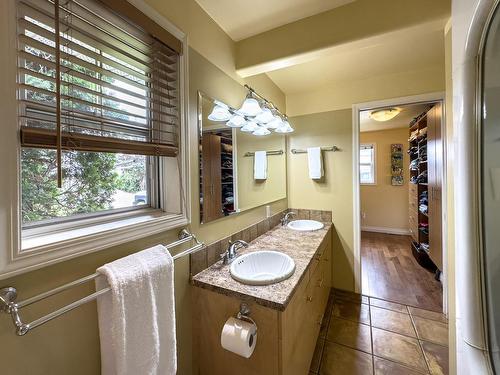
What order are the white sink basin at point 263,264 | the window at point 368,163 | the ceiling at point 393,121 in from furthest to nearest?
the window at point 368,163 → the ceiling at point 393,121 → the white sink basin at point 263,264

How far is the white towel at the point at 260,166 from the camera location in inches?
78.8

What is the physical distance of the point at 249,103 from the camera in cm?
159

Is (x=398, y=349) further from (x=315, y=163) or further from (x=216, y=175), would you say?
(x=216, y=175)

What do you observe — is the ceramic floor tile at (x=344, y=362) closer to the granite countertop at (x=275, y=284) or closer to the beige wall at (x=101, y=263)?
the granite countertop at (x=275, y=284)

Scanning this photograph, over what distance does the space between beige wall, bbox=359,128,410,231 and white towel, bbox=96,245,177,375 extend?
194 inches

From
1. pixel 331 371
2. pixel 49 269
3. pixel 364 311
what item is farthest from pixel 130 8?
pixel 364 311

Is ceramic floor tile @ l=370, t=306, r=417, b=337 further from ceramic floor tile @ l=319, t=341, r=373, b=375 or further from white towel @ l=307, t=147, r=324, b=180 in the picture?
white towel @ l=307, t=147, r=324, b=180

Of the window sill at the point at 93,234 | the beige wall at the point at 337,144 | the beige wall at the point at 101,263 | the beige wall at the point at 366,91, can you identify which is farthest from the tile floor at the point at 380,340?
the beige wall at the point at 366,91

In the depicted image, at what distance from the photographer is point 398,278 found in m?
2.75

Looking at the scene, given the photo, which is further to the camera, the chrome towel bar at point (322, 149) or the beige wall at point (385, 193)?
the beige wall at point (385, 193)

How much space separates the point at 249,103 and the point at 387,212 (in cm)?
438

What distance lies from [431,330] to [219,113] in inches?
97.3

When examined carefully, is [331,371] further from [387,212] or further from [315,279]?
[387,212]

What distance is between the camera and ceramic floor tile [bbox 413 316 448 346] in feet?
5.77
